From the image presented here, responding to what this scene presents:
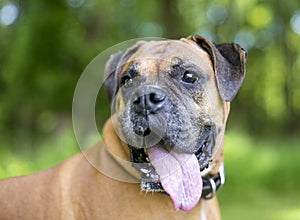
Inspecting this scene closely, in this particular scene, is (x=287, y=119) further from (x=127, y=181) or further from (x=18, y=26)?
(x=127, y=181)

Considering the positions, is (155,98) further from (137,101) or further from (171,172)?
(171,172)

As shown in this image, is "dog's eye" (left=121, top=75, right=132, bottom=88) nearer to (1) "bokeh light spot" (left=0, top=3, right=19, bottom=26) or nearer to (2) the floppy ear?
(2) the floppy ear

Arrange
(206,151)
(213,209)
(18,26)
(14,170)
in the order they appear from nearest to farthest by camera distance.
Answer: (206,151), (213,209), (14,170), (18,26)

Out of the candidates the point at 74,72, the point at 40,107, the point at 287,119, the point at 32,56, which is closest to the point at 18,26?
the point at 32,56

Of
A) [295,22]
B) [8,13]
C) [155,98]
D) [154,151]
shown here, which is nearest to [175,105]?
[155,98]

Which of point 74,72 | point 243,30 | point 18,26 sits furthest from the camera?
point 243,30

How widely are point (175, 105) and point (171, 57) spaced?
1.35ft

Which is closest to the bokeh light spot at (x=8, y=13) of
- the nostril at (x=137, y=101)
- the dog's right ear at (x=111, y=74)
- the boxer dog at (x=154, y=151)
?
the dog's right ear at (x=111, y=74)

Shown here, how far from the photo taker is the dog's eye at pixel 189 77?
323 centimetres

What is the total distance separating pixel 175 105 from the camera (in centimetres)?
301

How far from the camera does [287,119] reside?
21203mm

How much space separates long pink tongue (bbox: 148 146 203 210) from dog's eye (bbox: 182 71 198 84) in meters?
0.48

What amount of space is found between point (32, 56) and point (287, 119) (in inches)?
519

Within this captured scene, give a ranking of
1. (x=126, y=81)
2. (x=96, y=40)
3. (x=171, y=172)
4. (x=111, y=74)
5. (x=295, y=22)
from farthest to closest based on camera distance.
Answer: (x=295, y=22) → (x=96, y=40) → (x=111, y=74) → (x=126, y=81) → (x=171, y=172)
